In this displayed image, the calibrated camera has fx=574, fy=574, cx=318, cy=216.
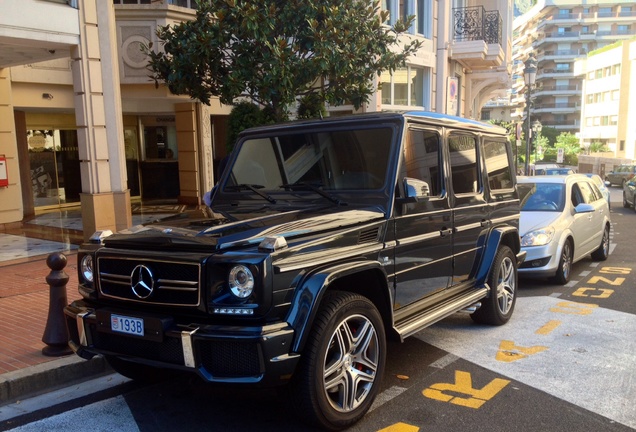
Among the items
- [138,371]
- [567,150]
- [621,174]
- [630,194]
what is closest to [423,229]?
[138,371]

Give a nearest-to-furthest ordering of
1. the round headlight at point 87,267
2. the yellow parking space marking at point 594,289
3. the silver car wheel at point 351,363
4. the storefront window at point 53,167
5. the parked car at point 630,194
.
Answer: the silver car wheel at point 351,363 < the round headlight at point 87,267 < the yellow parking space marking at point 594,289 < the storefront window at point 53,167 < the parked car at point 630,194

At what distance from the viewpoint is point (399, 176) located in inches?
175

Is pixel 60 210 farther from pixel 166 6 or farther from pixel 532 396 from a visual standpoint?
pixel 532 396

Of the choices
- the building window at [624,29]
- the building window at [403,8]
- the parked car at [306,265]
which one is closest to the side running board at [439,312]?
the parked car at [306,265]

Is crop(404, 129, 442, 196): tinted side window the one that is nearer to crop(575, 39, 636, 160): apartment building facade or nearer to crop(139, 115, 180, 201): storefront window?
crop(139, 115, 180, 201): storefront window

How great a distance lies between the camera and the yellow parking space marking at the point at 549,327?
234 inches

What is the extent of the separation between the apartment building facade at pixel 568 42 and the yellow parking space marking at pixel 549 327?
106 metres

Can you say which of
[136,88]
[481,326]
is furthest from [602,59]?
[481,326]

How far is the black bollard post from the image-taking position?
5059 millimetres

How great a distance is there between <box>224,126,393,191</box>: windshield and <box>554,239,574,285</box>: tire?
15.7ft

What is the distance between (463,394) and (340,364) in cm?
121

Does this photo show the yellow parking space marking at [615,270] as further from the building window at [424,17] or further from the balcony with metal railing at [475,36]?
the balcony with metal railing at [475,36]

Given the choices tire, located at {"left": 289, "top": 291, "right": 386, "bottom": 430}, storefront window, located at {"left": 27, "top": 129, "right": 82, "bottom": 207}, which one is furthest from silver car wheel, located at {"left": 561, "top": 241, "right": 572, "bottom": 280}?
storefront window, located at {"left": 27, "top": 129, "right": 82, "bottom": 207}

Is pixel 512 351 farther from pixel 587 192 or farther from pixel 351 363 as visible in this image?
pixel 587 192
